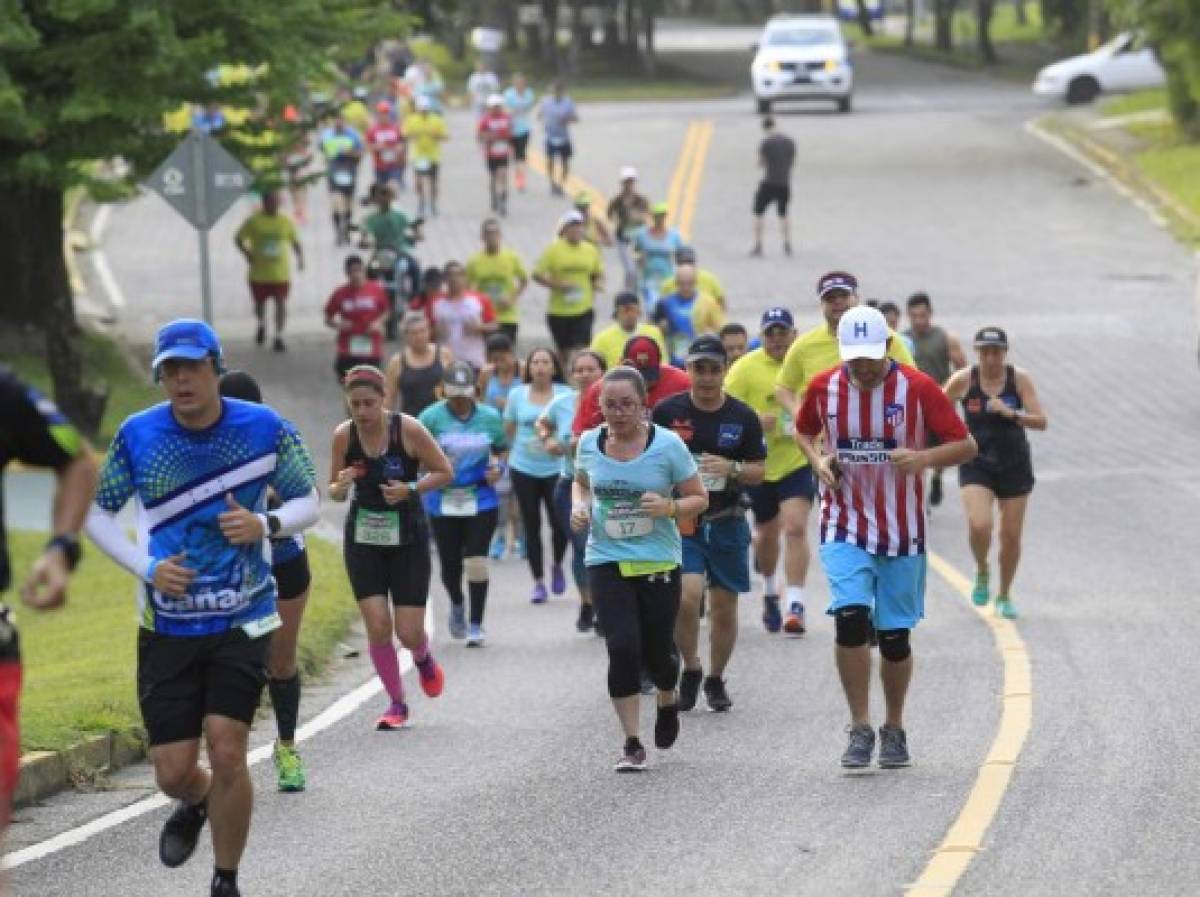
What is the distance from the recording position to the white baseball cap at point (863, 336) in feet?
39.9

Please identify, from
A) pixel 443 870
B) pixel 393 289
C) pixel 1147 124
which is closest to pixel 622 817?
pixel 443 870

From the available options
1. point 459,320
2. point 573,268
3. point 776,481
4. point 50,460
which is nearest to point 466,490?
point 776,481

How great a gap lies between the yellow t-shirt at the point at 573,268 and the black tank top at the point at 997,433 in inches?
483

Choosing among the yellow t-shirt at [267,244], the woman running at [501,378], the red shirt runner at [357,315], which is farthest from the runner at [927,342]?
the yellow t-shirt at [267,244]

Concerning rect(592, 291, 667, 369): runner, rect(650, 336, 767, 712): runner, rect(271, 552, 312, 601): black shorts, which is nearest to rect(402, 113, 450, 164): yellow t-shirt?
rect(592, 291, 667, 369): runner

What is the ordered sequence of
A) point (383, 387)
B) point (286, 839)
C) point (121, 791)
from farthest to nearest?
point (383, 387), point (121, 791), point (286, 839)

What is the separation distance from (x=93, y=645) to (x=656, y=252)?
46.0 feet

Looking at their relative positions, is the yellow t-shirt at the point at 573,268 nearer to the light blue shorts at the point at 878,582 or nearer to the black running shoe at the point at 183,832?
the light blue shorts at the point at 878,582

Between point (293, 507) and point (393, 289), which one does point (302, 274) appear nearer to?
point (393, 289)

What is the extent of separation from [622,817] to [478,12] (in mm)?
74831

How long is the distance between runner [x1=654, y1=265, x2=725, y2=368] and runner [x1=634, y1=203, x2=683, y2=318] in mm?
4843

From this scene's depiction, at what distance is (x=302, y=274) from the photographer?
41844 mm

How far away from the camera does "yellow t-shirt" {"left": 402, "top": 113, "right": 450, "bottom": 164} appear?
45.8 meters

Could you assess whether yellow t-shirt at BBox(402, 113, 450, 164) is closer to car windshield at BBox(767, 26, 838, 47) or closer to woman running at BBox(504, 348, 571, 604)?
car windshield at BBox(767, 26, 838, 47)
